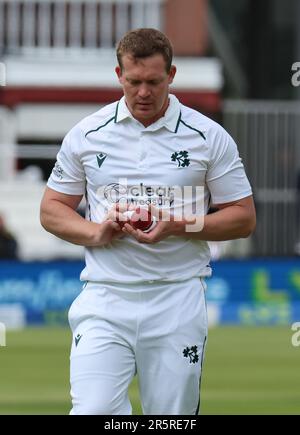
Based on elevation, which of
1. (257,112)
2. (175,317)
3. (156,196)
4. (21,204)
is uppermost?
(156,196)

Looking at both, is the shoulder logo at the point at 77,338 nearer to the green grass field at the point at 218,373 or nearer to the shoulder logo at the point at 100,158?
the shoulder logo at the point at 100,158

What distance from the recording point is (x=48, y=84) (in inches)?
1101

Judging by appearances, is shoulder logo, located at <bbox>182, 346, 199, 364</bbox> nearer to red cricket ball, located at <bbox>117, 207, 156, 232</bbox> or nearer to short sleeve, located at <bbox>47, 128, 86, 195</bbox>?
red cricket ball, located at <bbox>117, 207, 156, 232</bbox>

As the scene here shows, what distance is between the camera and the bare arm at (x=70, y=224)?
705cm

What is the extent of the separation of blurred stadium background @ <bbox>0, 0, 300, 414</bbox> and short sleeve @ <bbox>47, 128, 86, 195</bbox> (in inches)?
230

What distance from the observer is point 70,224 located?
7.24 metres

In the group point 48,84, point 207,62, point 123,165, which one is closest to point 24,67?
point 48,84

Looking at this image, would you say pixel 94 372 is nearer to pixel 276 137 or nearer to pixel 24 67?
pixel 276 137

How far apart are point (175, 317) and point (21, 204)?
59.7ft

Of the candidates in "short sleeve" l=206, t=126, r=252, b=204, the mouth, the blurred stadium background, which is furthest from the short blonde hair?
the blurred stadium background

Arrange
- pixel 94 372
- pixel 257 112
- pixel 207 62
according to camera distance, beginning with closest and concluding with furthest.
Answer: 1. pixel 94 372
2. pixel 257 112
3. pixel 207 62

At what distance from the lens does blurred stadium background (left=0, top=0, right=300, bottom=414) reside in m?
16.2

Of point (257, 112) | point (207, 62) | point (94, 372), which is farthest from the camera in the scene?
point (207, 62)

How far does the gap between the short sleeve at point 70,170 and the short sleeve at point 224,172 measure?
2.08 feet
